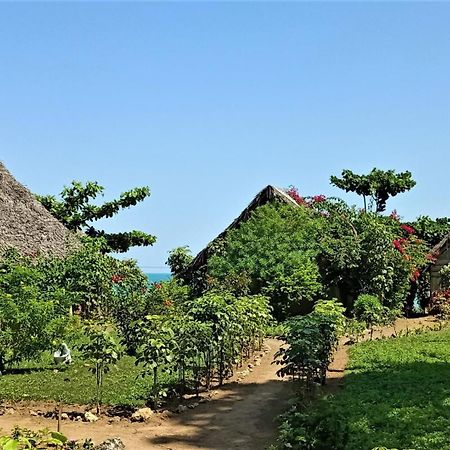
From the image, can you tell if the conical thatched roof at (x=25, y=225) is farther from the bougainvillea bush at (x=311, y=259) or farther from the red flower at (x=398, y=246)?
the red flower at (x=398, y=246)

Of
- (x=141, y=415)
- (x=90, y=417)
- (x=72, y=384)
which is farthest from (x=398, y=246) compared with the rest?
(x=90, y=417)

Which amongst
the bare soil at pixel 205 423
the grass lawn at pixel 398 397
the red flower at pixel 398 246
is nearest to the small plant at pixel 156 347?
the bare soil at pixel 205 423

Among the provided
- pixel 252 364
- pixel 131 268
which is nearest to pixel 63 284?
pixel 131 268

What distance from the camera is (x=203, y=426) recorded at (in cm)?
802

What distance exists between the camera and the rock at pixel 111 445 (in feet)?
22.0

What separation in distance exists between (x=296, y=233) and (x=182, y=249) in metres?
6.79

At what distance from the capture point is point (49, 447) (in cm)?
694

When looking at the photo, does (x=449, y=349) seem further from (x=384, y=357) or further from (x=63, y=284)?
(x=63, y=284)

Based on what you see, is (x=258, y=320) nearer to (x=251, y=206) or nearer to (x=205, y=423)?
(x=205, y=423)

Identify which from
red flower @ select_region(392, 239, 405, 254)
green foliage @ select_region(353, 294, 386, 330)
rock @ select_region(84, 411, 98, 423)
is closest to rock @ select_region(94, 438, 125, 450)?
rock @ select_region(84, 411, 98, 423)

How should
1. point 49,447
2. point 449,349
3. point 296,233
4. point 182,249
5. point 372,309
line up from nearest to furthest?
1. point 49,447
2. point 449,349
3. point 372,309
4. point 296,233
5. point 182,249

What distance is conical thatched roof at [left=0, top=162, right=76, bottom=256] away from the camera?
20328 millimetres

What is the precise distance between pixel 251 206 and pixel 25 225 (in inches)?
296

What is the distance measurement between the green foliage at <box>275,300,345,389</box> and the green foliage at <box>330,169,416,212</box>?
19365 millimetres
